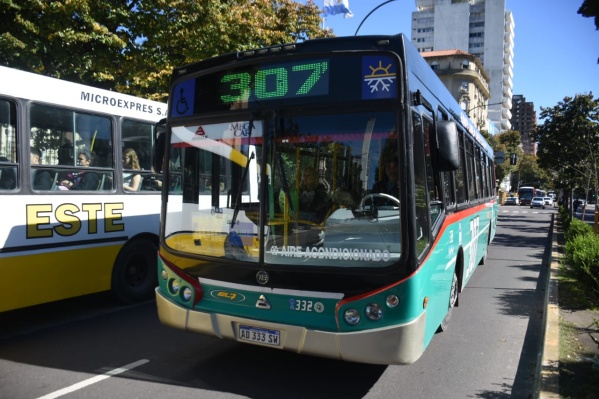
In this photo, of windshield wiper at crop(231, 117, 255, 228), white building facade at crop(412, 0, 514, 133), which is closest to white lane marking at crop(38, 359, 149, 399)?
windshield wiper at crop(231, 117, 255, 228)

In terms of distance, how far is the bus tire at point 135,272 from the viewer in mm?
7035

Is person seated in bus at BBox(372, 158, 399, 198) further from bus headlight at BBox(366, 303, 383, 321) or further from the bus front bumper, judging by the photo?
the bus front bumper

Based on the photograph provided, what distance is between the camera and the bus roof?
572 cm

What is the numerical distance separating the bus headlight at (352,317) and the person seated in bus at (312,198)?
2.63 feet

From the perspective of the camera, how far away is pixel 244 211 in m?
4.39

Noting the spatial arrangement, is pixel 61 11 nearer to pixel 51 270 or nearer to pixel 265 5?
pixel 265 5

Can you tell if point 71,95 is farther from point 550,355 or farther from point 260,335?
point 550,355

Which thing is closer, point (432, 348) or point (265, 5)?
point (432, 348)

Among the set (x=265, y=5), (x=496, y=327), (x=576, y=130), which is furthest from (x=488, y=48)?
(x=496, y=327)

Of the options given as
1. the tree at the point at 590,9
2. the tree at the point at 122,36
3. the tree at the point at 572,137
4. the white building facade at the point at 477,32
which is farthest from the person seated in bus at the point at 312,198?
the white building facade at the point at 477,32

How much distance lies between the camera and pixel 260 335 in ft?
13.7

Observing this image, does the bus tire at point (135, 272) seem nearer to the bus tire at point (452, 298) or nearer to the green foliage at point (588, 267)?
the bus tire at point (452, 298)

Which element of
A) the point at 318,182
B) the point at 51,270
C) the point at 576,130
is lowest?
the point at 51,270

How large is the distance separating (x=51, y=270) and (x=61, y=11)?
791cm
